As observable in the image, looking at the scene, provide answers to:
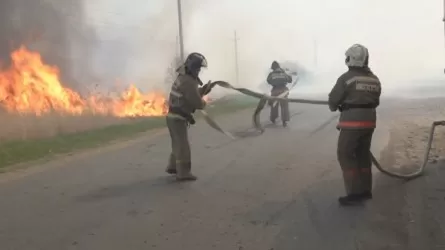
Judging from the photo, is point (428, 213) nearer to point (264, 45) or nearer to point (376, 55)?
point (264, 45)

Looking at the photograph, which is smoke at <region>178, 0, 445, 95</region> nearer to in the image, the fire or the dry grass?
the fire

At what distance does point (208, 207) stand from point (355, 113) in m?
2.00

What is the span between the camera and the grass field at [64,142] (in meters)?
10.9

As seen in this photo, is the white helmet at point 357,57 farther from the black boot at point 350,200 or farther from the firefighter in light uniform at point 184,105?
the firefighter in light uniform at point 184,105

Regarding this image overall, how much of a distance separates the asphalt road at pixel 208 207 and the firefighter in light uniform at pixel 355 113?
28 centimetres

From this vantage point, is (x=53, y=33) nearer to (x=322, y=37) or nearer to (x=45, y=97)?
(x=45, y=97)

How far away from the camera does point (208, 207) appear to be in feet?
20.2

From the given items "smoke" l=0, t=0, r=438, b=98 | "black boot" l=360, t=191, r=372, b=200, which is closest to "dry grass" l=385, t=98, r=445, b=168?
"black boot" l=360, t=191, r=372, b=200

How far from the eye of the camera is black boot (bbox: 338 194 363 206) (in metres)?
6.17

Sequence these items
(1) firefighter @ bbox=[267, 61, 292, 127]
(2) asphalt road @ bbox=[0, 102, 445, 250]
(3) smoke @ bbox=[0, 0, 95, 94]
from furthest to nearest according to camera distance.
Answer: (3) smoke @ bbox=[0, 0, 95, 94] < (1) firefighter @ bbox=[267, 61, 292, 127] < (2) asphalt road @ bbox=[0, 102, 445, 250]

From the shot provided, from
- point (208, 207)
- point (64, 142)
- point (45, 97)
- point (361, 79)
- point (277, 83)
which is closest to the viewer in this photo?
point (208, 207)

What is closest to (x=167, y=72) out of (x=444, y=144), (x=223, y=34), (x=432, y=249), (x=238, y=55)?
(x=223, y=34)

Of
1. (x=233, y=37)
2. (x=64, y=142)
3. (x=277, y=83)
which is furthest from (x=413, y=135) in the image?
(x=233, y=37)

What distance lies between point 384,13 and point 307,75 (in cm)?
928
